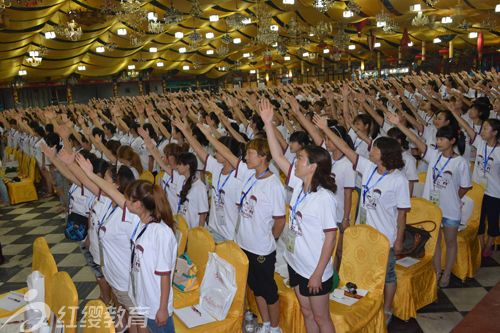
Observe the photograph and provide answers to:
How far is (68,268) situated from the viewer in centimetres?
503

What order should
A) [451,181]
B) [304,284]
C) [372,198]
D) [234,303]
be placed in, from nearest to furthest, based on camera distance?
[304,284] < [234,303] < [372,198] < [451,181]

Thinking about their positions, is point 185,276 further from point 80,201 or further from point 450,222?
point 450,222

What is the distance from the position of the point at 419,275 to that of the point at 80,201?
297 cm

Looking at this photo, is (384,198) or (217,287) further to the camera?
(384,198)

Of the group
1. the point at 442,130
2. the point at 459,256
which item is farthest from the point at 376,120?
the point at 459,256

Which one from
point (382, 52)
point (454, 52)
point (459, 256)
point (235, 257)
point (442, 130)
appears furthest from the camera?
point (382, 52)

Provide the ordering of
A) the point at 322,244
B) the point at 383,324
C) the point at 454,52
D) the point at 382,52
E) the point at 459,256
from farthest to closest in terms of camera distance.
→ the point at 382,52
the point at 454,52
the point at 459,256
the point at 383,324
the point at 322,244

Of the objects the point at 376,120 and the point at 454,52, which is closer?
the point at 376,120

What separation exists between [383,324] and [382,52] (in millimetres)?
31666

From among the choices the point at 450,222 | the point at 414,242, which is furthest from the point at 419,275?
the point at 450,222

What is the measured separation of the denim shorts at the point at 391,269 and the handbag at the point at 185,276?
4.60ft

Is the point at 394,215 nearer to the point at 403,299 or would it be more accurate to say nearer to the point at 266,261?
Result: the point at 403,299

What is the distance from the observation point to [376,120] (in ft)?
16.4

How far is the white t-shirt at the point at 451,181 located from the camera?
3.53m
